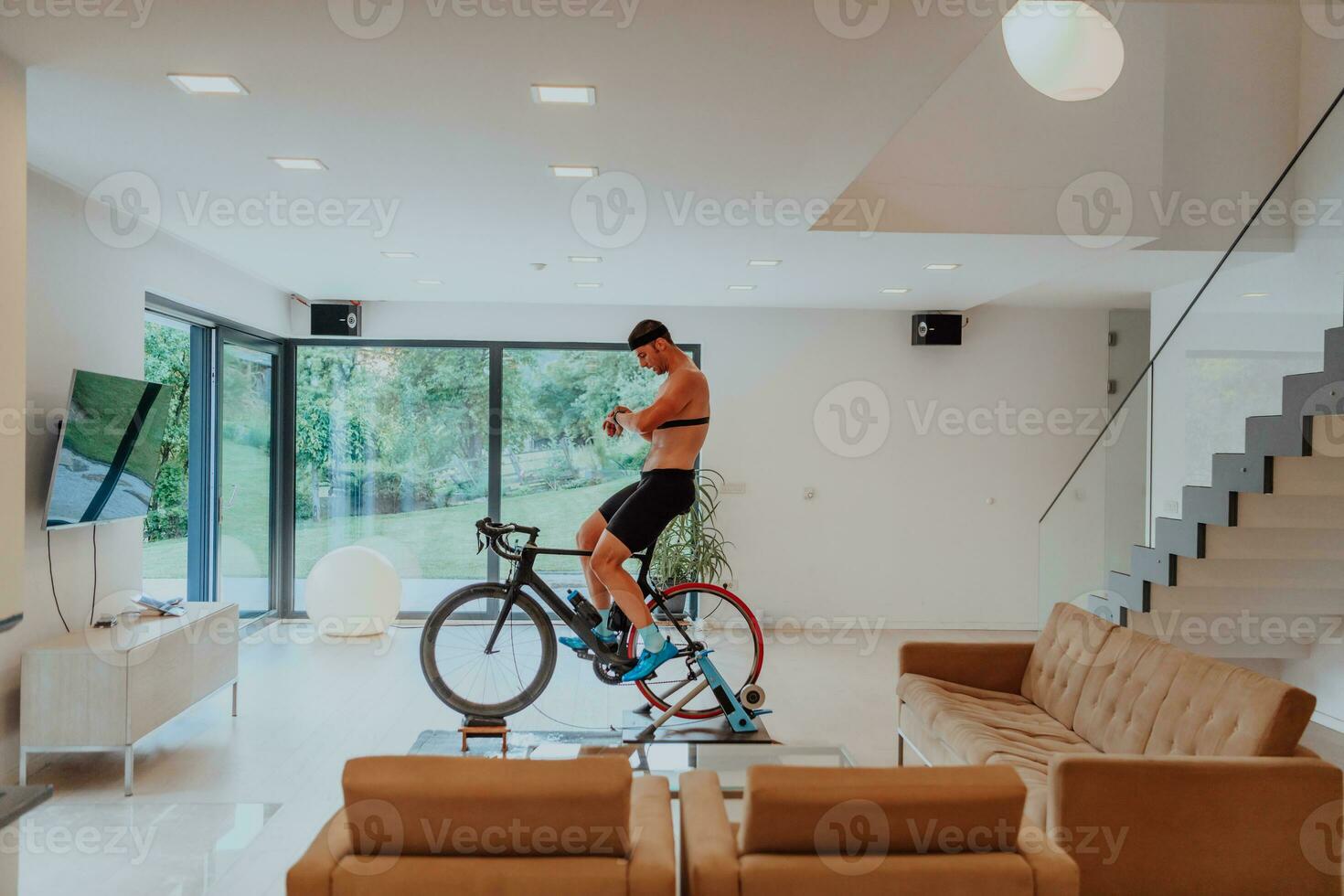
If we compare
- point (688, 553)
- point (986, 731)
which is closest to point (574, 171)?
point (986, 731)

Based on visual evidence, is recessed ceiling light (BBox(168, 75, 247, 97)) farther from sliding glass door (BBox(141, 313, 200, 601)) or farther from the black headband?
sliding glass door (BBox(141, 313, 200, 601))

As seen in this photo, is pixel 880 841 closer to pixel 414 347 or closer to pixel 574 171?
pixel 574 171

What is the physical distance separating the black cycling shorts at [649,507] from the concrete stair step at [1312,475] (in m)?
2.60

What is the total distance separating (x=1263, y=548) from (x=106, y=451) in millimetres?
5425

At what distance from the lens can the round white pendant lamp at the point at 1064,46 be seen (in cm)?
411

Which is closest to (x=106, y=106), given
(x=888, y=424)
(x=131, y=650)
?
(x=131, y=650)

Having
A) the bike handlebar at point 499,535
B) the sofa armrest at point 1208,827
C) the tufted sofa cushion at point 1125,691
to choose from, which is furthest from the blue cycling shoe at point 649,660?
the sofa armrest at point 1208,827

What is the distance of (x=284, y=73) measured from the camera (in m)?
2.83

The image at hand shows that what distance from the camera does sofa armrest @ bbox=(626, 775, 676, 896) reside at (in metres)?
1.75

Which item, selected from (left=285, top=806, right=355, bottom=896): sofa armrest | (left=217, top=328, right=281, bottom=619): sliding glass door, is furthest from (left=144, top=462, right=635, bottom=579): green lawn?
(left=285, top=806, right=355, bottom=896): sofa armrest

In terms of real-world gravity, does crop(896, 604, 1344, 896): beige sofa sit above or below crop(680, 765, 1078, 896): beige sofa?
below

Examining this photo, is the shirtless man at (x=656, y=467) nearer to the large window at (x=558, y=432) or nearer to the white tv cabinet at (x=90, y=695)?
the white tv cabinet at (x=90, y=695)

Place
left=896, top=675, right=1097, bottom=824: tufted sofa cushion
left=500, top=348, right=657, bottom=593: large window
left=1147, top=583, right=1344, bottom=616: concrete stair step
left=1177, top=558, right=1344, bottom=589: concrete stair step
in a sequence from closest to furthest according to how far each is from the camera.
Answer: left=896, top=675, right=1097, bottom=824: tufted sofa cushion, left=1177, top=558, right=1344, bottom=589: concrete stair step, left=1147, top=583, right=1344, bottom=616: concrete stair step, left=500, top=348, right=657, bottom=593: large window

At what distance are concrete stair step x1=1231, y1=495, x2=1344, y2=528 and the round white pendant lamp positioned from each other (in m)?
2.05
